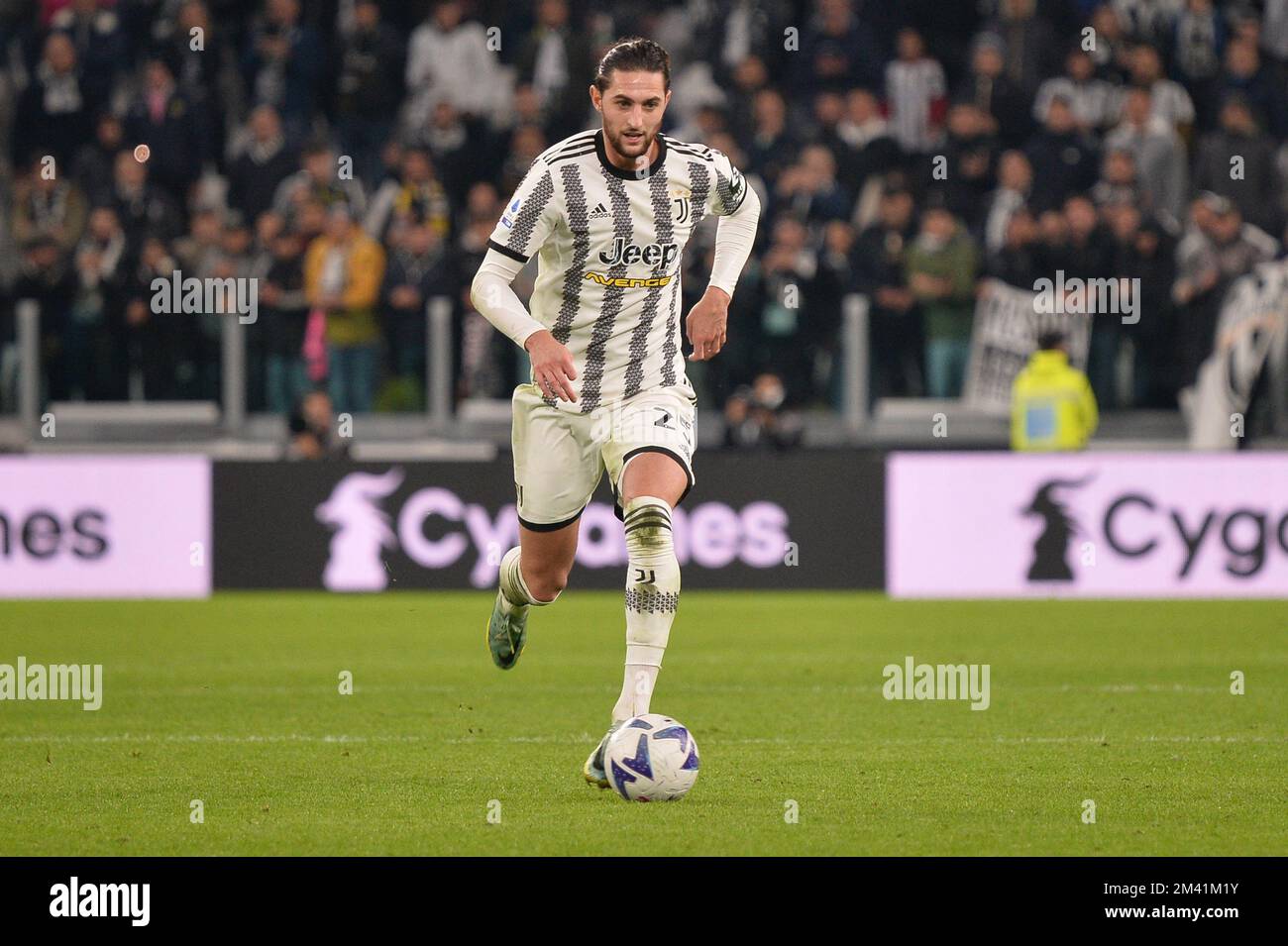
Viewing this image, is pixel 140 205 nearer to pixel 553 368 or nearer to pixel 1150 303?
pixel 1150 303

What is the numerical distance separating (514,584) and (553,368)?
1728mm

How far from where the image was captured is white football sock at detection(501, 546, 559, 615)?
869 centimetres

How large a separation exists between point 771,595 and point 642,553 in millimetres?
8885

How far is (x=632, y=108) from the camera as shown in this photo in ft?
24.5

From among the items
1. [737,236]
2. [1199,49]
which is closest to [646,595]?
[737,236]

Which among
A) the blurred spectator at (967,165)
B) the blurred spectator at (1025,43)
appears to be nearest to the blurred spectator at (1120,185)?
the blurred spectator at (967,165)

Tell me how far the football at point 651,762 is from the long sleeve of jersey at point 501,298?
1.42 metres

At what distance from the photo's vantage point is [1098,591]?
1591cm

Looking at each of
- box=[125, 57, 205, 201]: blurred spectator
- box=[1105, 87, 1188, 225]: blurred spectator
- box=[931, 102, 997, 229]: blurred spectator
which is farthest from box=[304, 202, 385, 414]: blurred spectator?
box=[1105, 87, 1188, 225]: blurred spectator

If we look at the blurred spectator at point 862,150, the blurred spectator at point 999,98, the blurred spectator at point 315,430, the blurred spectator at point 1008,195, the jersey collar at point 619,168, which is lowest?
the blurred spectator at point 315,430

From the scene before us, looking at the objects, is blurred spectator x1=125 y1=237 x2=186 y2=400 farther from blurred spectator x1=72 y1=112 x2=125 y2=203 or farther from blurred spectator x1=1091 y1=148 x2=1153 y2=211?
blurred spectator x1=1091 y1=148 x2=1153 y2=211

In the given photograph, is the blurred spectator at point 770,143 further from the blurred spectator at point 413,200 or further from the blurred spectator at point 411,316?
the blurred spectator at point 411,316

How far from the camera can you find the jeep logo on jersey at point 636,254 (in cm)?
782

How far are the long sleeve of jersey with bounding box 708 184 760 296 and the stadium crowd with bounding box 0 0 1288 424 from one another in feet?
23.0
